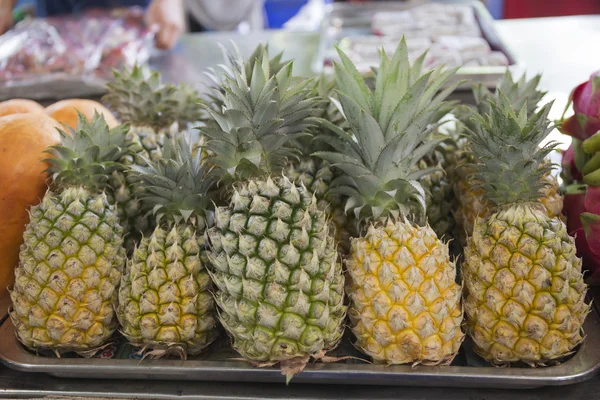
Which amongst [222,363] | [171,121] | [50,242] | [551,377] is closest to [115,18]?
[171,121]

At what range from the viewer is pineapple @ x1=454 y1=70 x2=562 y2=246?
1.51 metres

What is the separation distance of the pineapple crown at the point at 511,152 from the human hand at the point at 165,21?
3283mm

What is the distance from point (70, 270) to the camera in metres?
1.32

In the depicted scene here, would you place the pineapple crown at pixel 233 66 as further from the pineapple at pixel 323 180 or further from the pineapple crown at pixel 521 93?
the pineapple crown at pixel 521 93

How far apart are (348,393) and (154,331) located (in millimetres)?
511

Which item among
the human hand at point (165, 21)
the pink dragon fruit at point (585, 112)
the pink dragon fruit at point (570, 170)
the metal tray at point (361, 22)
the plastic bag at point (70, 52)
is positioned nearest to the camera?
the pink dragon fruit at point (585, 112)

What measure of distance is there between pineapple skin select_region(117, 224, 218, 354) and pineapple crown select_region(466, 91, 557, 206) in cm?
78

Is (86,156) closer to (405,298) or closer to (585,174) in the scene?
(405,298)

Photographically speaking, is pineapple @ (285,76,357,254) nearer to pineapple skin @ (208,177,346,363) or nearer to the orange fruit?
pineapple skin @ (208,177,346,363)

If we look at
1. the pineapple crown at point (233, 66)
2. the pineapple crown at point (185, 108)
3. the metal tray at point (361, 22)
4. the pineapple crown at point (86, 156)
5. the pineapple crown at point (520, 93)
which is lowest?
the metal tray at point (361, 22)

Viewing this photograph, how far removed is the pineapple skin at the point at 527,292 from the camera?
124 cm

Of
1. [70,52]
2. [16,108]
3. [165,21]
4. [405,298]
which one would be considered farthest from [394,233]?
[165,21]

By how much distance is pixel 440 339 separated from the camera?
1.25 meters

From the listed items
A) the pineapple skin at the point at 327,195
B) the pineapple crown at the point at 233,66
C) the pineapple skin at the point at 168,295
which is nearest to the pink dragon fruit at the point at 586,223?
the pineapple skin at the point at 327,195
